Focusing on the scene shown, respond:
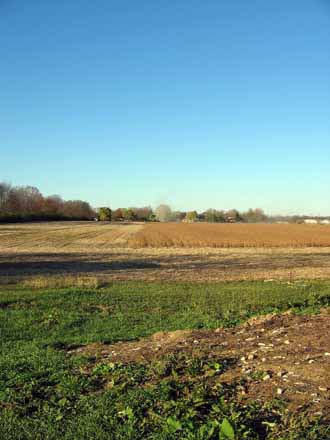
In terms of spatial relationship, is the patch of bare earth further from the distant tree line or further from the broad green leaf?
the distant tree line

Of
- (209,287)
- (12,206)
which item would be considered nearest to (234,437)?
(209,287)

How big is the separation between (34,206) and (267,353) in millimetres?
161222

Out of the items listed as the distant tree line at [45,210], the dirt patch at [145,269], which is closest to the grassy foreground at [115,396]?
the dirt patch at [145,269]

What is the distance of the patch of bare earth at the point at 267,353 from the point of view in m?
4.96

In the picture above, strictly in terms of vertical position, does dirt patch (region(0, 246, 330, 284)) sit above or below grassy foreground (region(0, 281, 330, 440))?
below

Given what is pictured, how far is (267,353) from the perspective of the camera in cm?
630

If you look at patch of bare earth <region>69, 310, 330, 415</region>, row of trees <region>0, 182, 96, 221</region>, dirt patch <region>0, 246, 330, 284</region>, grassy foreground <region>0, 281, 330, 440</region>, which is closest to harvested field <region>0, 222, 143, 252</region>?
dirt patch <region>0, 246, 330, 284</region>

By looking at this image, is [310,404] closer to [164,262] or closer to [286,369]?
[286,369]

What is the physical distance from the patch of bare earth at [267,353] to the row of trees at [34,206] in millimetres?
110887

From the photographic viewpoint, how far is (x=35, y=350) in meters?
7.96

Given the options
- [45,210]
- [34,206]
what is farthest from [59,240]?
[34,206]

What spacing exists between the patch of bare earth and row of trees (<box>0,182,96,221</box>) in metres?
111

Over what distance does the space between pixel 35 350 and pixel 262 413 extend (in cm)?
483

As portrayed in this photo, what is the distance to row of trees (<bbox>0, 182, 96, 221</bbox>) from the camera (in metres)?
130
